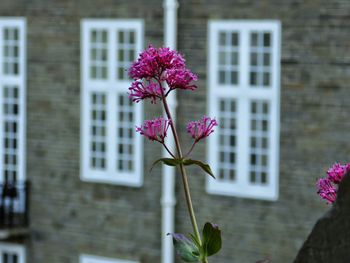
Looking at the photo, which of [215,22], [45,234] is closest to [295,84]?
[215,22]

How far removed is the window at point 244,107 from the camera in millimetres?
15031

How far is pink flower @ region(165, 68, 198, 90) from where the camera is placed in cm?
242

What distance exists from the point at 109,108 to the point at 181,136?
1.81m

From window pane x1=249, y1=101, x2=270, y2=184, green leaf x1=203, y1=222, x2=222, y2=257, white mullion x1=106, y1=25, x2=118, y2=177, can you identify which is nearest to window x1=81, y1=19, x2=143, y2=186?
white mullion x1=106, y1=25, x2=118, y2=177

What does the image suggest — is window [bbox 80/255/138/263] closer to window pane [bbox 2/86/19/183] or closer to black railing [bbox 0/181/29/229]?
black railing [bbox 0/181/29/229]

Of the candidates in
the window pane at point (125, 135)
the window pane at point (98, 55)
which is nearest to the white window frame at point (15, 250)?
the window pane at point (125, 135)

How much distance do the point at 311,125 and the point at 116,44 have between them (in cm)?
350

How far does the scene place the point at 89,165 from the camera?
17.2 m

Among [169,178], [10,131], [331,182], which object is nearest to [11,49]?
[10,131]

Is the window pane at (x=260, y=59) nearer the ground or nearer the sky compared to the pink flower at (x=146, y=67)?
nearer the sky

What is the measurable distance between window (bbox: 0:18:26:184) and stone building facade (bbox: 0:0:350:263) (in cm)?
14

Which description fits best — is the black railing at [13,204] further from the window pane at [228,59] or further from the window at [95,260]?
the window pane at [228,59]

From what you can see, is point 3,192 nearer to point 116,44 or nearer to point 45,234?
point 45,234

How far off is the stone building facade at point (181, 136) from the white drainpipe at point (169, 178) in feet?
0.32
